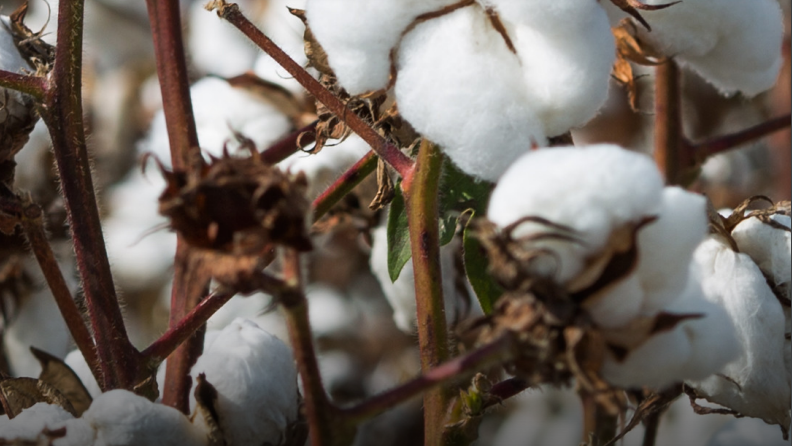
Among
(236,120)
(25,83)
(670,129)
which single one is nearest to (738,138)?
(670,129)

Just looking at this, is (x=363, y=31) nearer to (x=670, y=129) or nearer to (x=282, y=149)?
(x=282, y=149)

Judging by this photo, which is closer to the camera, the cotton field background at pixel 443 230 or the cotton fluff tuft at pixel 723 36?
the cotton field background at pixel 443 230

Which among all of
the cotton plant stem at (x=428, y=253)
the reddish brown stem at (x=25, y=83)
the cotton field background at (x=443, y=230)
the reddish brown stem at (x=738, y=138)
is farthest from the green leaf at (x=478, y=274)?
the reddish brown stem at (x=738, y=138)

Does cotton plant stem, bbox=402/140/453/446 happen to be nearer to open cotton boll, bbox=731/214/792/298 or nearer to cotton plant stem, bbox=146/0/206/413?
cotton plant stem, bbox=146/0/206/413

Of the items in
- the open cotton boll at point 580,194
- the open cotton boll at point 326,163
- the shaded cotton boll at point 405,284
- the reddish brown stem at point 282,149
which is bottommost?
the shaded cotton boll at point 405,284

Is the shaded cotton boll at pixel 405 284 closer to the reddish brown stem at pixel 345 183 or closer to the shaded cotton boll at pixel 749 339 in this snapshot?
the reddish brown stem at pixel 345 183

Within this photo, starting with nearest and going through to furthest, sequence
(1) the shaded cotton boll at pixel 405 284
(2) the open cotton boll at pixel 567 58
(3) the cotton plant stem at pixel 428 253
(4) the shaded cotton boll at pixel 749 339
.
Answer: (2) the open cotton boll at pixel 567 58 → (3) the cotton plant stem at pixel 428 253 → (4) the shaded cotton boll at pixel 749 339 → (1) the shaded cotton boll at pixel 405 284

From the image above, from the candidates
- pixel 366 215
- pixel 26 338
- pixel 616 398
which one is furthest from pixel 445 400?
pixel 26 338

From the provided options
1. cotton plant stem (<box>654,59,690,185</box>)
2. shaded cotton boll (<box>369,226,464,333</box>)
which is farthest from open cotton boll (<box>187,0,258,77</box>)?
cotton plant stem (<box>654,59,690,185</box>)
